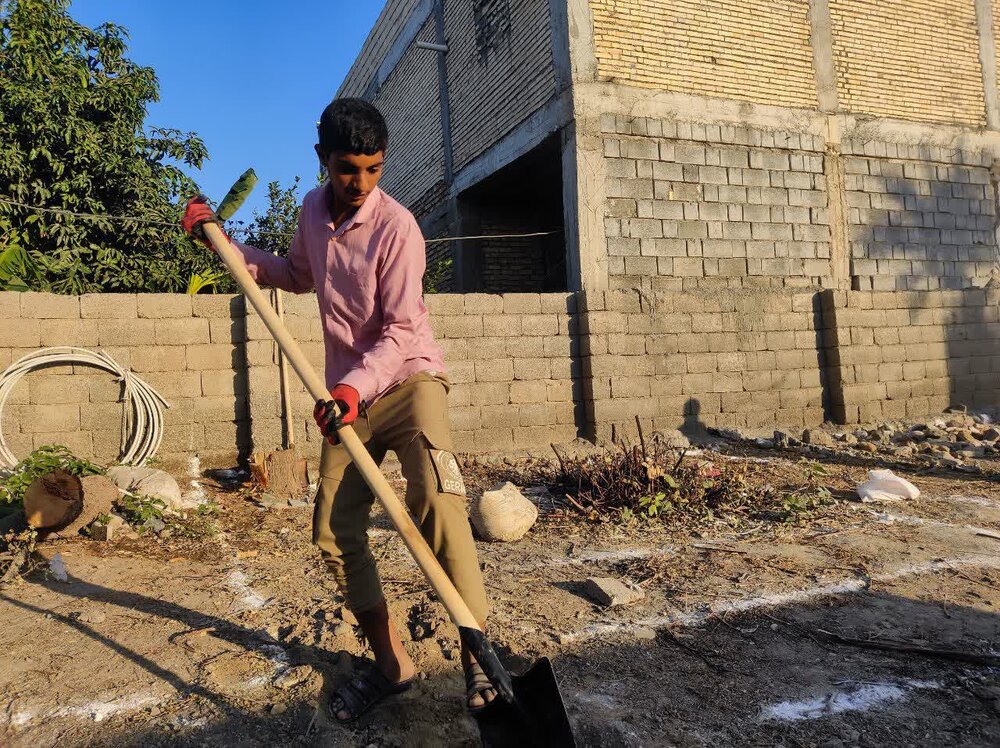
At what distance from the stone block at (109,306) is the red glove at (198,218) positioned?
13.3 ft

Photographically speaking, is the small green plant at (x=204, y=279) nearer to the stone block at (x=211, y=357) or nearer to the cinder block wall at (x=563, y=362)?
the stone block at (x=211, y=357)

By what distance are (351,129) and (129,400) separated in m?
4.77

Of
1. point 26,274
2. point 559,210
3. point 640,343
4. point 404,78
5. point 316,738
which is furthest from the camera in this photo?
point 404,78

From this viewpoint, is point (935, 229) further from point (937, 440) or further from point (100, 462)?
point (100, 462)

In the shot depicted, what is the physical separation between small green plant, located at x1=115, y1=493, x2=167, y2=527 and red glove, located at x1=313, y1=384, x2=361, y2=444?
3062 mm

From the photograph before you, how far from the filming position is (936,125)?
9.31m

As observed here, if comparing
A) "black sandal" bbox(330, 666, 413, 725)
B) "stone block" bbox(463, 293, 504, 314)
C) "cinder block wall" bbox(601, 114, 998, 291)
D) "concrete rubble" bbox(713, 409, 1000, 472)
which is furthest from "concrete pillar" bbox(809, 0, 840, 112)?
"black sandal" bbox(330, 666, 413, 725)

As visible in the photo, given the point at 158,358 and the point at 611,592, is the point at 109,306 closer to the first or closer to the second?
the point at 158,358

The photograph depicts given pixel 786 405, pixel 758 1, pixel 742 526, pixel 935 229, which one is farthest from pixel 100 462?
pixel 935 229

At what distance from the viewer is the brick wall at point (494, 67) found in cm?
818

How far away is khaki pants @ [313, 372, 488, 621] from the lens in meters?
2.12

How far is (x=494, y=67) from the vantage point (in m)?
9.31

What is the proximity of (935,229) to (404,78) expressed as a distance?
29.2 feet

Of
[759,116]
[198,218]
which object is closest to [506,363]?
[759,116]
